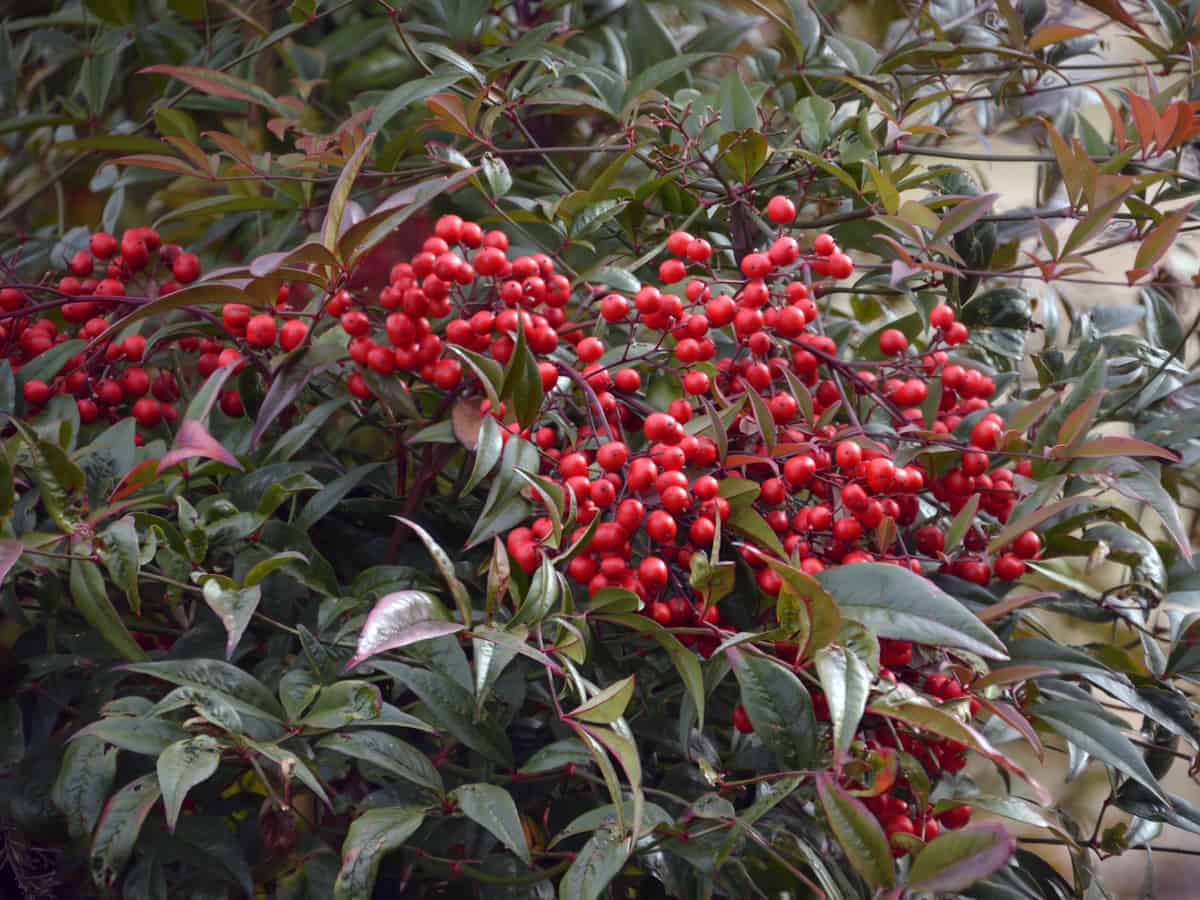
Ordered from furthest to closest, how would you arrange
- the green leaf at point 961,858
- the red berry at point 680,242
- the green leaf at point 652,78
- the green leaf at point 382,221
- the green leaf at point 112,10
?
the green leaf at point 112,10
the green leaf at point 652,78
the red berry at point 680,242
the green leaf at point 382,221
the green leaf at point 961,858

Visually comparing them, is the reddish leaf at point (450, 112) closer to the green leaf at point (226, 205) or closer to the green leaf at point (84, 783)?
the green leaf at point (226, 205)

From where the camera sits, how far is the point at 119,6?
78 cm

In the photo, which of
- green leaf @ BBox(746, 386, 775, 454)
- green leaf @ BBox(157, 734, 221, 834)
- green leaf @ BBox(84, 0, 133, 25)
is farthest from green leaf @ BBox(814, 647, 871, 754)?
green leaf @ BBox(84, 0, 133, 25)

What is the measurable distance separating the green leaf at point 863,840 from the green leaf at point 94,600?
0.28 metres

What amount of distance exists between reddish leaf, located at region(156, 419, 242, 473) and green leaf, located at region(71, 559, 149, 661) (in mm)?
48

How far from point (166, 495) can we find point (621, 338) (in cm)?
27

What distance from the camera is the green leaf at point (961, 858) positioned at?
34 cm

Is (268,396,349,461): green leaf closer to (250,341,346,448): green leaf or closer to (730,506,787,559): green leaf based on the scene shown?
(250,341,346,448): green leaf

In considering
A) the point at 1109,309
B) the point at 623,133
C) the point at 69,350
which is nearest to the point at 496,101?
the point at 623,133

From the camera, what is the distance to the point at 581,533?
1.43 ft

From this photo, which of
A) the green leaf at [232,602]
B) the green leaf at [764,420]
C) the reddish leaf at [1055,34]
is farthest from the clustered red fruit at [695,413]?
the reddish leaf at [1055,34]

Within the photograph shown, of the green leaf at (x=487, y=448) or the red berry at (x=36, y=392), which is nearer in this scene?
the green leaf at (x=487, y=448)

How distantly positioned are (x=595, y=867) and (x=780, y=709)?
0.09m

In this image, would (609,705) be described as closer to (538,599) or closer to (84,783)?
(538,599)
